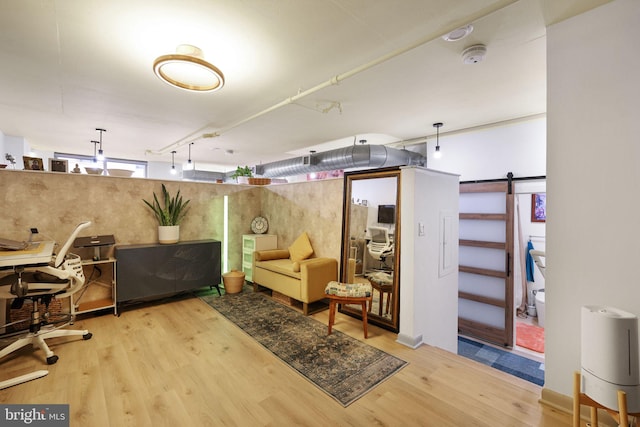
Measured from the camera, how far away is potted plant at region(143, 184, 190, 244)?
377cm

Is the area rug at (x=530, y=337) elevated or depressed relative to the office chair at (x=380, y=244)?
depressed

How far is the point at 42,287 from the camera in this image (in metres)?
2.32

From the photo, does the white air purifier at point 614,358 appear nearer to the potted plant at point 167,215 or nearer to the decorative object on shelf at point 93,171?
the potted plant at point 167,215

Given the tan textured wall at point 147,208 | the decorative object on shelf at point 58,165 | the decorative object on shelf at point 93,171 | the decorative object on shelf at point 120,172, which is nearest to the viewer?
the tan textured wall at point 147,208

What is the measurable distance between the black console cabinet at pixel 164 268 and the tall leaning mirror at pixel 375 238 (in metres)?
1.99

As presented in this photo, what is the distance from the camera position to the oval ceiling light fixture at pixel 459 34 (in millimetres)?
1977

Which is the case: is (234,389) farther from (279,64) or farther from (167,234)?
(279,64)

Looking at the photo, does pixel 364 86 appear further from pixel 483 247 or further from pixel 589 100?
pixel 483 247

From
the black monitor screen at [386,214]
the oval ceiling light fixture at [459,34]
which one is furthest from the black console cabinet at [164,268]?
the oval ceiling light fixture at [459,34]

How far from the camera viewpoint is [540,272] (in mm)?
4742

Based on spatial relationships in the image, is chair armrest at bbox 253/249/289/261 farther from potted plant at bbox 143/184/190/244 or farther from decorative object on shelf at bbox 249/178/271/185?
decorative object on shelf at bbox 249/178/271/185

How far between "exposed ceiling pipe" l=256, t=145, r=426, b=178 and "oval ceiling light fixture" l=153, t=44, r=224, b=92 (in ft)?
9.50

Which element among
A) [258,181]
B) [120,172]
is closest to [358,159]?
[258,181]

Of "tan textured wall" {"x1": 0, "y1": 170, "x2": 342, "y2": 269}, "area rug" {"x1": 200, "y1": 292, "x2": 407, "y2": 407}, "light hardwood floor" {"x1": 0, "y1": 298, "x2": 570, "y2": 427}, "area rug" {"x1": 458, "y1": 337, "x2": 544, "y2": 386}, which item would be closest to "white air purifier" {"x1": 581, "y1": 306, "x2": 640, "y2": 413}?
"light hardwood floor" {"x1": 0, "y1": 298, "x2": 570, "y2": 427}
